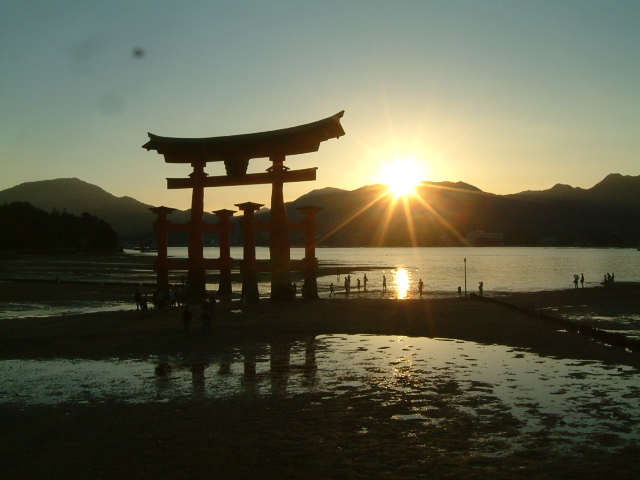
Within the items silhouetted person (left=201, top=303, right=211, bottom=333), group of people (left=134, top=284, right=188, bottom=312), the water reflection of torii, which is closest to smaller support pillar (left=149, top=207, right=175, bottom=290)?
group of people (left=134, top=284, right=188, bottom=312)

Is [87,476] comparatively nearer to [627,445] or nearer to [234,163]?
[627,445]

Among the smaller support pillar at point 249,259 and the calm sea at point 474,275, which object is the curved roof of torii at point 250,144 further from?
the calm sea at point 474,275

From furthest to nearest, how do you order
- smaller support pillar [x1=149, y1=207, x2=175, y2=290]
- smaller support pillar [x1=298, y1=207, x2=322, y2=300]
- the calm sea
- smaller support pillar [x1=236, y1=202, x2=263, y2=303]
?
the calm sea
smaller support pillar [x1=149, y1=207, x2=175, y2=290]
smaller support pillar [x1=298, y1=207, x2=322, y2=300]
smaller support pillar [x1=236, y1=202, x2=263, y2=303]

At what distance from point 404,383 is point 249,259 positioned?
65.4 feet

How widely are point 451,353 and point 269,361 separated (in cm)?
548

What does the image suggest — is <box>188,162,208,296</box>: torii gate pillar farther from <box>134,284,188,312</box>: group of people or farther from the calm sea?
the calm sea

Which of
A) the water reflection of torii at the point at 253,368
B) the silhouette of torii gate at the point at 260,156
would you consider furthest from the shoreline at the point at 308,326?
the silhouette of torii gate at the point at 260,156

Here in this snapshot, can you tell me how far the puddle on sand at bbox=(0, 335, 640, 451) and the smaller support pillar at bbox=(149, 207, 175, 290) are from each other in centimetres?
1750

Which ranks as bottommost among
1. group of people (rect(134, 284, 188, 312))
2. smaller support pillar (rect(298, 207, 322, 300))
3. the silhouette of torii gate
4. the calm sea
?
the calm sea

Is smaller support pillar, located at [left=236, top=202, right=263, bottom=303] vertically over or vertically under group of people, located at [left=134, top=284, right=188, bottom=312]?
over

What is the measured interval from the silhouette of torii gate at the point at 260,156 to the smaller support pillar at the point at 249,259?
101 cm

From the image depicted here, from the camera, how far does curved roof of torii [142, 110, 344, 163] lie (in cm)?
2845

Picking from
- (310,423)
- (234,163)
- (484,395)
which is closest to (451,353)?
(484,395)

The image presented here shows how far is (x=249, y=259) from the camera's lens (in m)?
31.7
